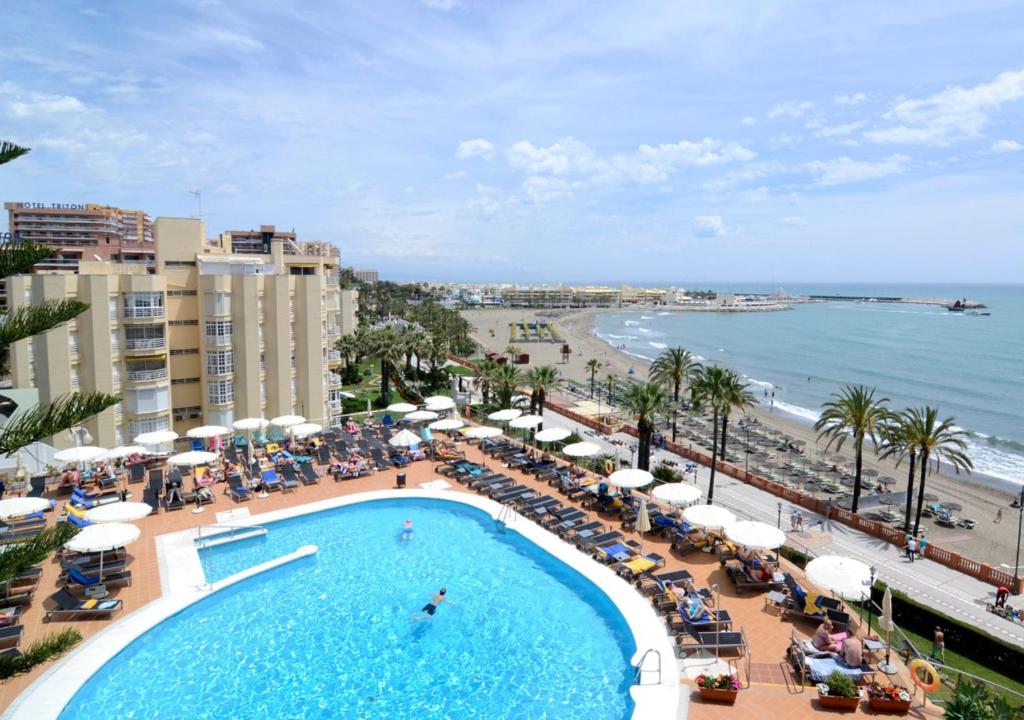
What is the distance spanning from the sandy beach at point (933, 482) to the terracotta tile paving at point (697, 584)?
16.3m

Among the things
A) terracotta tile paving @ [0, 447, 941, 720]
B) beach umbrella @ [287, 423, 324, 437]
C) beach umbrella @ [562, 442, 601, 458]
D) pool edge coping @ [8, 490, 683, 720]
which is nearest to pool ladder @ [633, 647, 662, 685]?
pool edge coping @ [8, 490, 683, 720]

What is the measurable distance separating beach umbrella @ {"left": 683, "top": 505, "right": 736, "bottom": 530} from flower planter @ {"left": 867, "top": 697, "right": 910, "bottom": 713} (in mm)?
6278

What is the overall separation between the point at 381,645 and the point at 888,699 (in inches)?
430

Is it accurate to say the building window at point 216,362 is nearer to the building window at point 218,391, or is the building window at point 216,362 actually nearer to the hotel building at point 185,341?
the hotel building at point 185,341

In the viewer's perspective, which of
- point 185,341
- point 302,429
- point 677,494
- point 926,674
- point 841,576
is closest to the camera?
point 926,674

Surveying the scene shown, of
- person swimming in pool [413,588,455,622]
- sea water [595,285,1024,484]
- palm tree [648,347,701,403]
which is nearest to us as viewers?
person swimming in pool [413,588,455,622]

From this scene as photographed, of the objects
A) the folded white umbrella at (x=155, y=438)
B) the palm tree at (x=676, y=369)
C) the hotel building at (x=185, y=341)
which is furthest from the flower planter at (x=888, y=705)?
the palm tree at (x=676, y=369)

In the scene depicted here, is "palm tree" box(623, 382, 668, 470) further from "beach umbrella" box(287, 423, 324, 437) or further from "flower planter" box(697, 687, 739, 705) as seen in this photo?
"flower planter" box(697, 687, 739, 705)

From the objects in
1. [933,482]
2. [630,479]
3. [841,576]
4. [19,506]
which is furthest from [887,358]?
[19,506]

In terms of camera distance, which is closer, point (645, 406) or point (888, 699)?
point (888, 699)

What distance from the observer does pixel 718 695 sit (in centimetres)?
1226

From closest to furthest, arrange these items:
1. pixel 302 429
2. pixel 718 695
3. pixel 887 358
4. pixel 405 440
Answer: pixel 718 695 < pixel 405 440 < pixel 302 429 < pixel 887 358

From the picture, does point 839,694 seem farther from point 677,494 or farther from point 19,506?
point 19,506

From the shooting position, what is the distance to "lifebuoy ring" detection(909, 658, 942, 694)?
40.9ft
